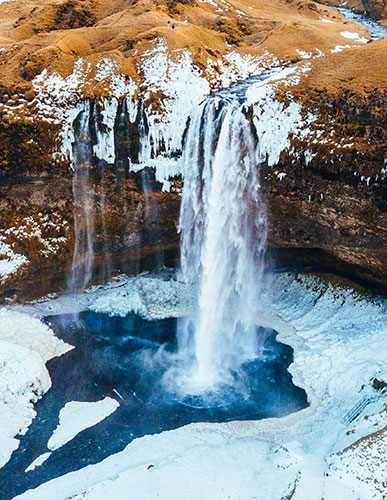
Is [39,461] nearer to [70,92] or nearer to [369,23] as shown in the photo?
[70,92]

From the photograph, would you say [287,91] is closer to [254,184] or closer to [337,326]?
[254,184]

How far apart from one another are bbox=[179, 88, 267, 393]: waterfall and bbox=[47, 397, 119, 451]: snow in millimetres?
5324

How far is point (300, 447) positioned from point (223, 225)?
13.0 metres

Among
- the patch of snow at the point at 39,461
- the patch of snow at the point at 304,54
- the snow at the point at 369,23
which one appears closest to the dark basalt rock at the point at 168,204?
the patch of snow at the point at 304,54

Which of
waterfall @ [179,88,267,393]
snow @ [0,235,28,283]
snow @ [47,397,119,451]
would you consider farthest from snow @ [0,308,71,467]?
waterfall @ [179,88,267,393]

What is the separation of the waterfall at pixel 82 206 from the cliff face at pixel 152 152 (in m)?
0.12

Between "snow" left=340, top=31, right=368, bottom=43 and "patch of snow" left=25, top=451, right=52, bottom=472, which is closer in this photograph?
"patch of snow" left=25, top=451, right=52, bottom=472

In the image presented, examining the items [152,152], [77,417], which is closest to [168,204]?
[152,152]

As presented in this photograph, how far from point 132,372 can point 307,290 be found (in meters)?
12.5

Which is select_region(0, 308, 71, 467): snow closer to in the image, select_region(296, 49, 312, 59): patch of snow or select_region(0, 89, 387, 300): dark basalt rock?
select_region(0, 89, 387, 300): dark basalt rock

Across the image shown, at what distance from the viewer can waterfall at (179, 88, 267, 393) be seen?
23625 millimetres

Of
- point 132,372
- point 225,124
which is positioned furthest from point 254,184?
point 132,372

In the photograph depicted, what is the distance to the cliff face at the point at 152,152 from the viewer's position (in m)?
22.2

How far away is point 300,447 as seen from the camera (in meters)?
15.9
